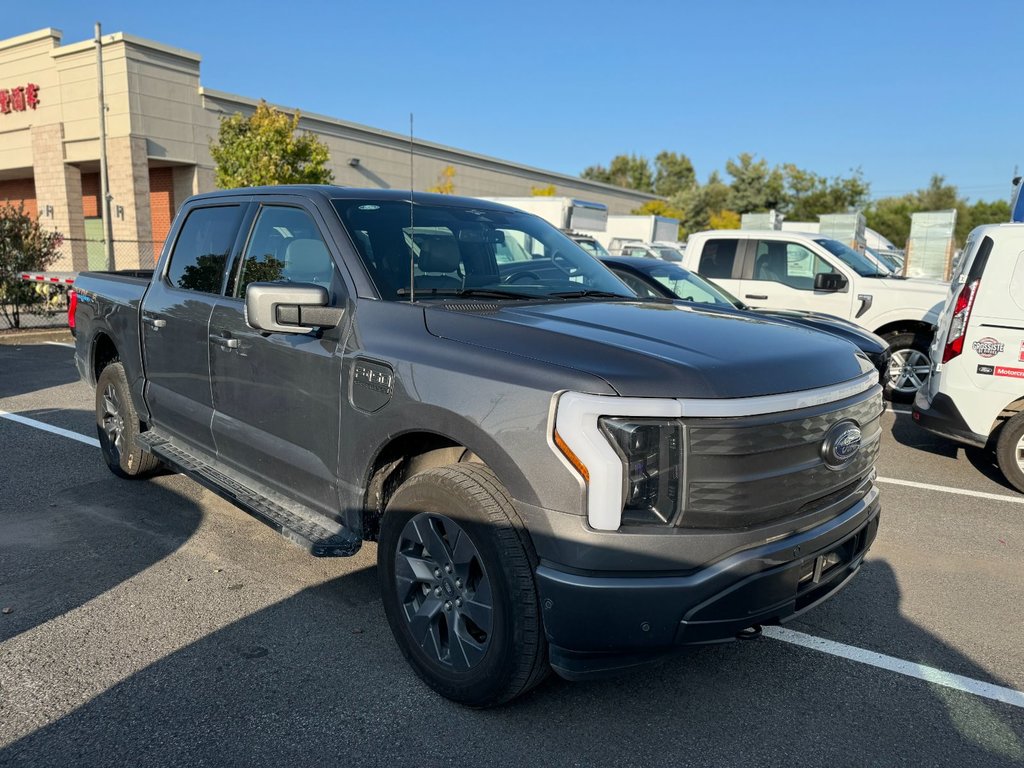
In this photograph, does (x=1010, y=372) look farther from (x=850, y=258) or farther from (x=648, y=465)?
(x=648, y=465)

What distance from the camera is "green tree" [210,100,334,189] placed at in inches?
888

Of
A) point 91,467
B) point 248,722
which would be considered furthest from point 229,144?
point 248,722

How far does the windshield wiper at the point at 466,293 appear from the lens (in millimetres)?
3402

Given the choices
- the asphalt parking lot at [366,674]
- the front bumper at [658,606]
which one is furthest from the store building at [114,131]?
the front bumper at [658,606]

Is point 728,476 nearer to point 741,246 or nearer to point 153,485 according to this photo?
point 153,485

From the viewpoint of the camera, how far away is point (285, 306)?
320 centimetres

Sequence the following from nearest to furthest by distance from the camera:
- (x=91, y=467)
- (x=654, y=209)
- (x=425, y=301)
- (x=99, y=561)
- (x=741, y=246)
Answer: (x=425, y=301) → (x=99, y=561) → (x=91, y=467) → (x=741, y=246) → (x=654, y=209)

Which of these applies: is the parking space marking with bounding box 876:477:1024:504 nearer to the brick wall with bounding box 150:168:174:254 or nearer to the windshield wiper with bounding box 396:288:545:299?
the windshield wiper with bounding box 396:288:545:299

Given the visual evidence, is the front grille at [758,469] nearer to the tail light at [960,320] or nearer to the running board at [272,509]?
the running board at [272,509]

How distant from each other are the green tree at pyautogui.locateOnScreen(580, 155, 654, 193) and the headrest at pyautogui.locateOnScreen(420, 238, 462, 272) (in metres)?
99.6

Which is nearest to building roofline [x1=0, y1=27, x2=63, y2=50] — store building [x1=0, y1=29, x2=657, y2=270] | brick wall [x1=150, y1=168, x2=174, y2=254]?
store building [x1=0, y1=29, x2=657, y2=270]

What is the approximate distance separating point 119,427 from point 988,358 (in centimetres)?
637

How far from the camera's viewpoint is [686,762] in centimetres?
266

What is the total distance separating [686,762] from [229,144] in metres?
24.2
